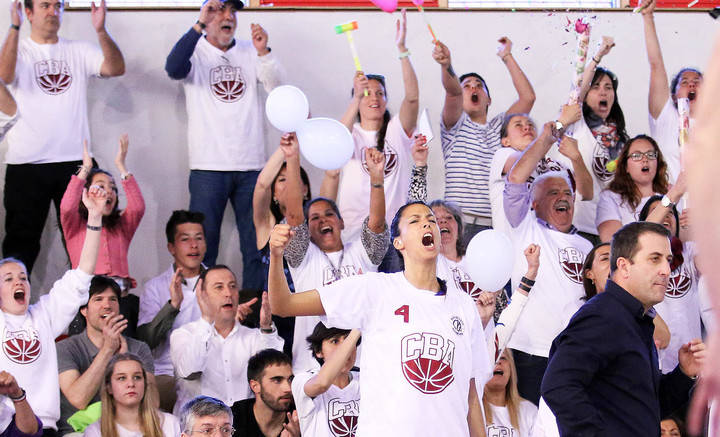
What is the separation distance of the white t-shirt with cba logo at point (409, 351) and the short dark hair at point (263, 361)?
4.11 ft

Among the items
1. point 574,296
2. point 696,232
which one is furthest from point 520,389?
point 696,232

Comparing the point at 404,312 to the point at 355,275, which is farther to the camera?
the point at 355,275

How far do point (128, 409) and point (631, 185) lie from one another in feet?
9.50

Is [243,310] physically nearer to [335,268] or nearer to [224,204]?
[335,268]

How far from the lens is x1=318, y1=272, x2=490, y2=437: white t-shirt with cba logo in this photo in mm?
2801

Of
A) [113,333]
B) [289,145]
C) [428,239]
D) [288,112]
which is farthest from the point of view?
[113,333]

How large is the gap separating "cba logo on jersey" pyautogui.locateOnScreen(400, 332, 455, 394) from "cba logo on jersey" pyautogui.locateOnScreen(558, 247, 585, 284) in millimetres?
1706

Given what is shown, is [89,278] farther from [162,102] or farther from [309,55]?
[309,55]

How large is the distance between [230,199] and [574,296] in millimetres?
2455

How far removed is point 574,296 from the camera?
439cm

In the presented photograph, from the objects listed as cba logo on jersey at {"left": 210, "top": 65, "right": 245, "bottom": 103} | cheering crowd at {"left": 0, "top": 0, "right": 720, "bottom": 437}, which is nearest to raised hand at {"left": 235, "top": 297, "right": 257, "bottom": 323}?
cheering crowd at {"left": 0, "top": 0, "right": 720, "bottom": 437}

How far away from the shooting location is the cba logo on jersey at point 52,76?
5.69m

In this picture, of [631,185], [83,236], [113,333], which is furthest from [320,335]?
[631,185]

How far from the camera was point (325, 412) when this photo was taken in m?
3.80
